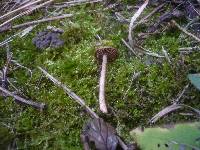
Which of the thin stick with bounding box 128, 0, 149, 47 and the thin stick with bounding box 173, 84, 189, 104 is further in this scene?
the thin stick with bounding box 128, 0, 149, 47

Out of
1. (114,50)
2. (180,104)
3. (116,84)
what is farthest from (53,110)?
(180,104)

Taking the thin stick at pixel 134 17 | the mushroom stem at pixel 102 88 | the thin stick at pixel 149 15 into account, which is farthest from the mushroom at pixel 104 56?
the thin stick at pixel 149 15

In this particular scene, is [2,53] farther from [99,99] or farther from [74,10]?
[99,99]

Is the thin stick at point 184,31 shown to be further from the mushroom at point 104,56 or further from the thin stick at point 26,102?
the thin stick at point 26,102

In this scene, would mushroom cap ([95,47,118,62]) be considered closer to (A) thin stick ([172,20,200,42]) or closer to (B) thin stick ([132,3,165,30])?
(B) thin stick ([132,3,165,30])

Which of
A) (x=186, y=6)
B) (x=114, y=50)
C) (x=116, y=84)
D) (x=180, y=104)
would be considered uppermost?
(x=186, y=6)

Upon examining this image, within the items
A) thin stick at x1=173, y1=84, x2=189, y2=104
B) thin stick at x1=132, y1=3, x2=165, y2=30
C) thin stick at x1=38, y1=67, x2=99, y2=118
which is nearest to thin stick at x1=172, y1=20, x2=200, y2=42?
thin stick at x1=132, y1=3, x2=165, y2=30

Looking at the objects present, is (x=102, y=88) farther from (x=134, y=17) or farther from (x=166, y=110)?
(x=134, y=17)
